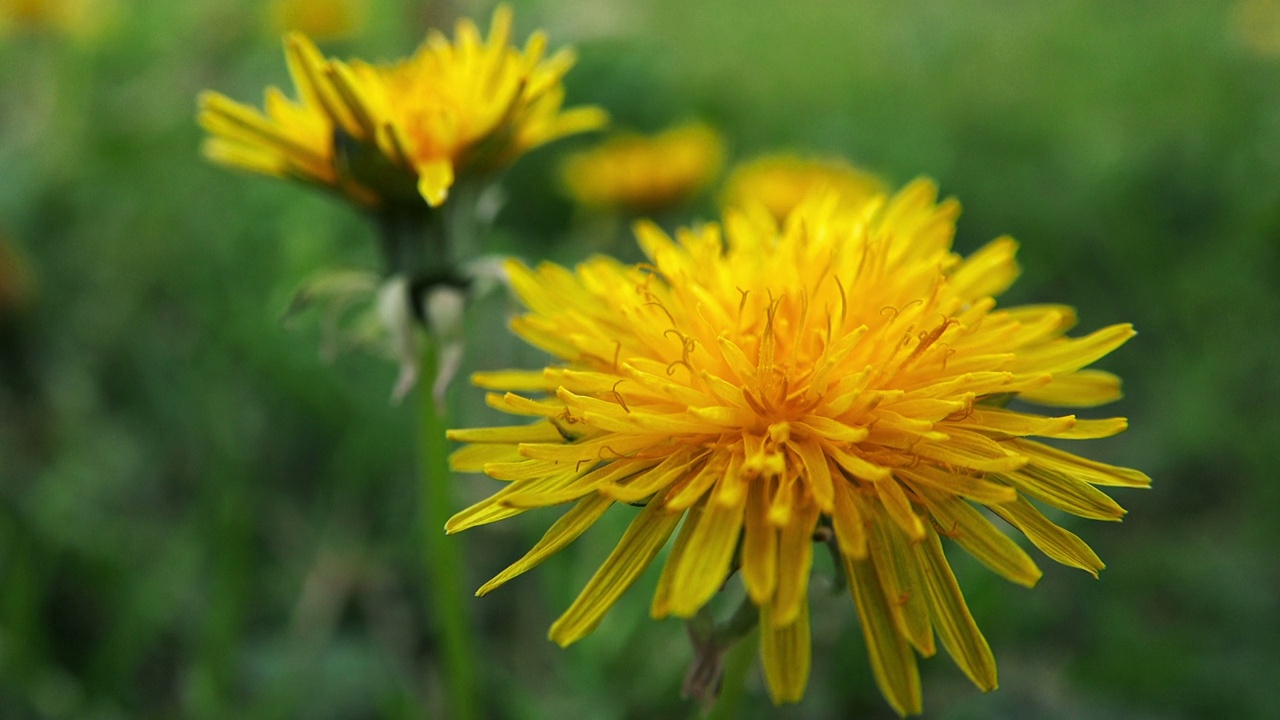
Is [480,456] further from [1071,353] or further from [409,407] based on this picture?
[409,407]

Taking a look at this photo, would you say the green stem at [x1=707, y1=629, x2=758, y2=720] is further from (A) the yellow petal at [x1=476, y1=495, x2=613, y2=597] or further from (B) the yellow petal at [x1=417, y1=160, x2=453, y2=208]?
(B) the yellow petal at [x1=417, y1=160, x2=453, y2=208]

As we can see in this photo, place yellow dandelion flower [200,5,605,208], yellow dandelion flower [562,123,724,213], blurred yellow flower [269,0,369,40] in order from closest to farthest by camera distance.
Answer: yellow dandelion flower [200,5,605,208] → yellow dandelion flower [562,123,724,213] → blurred yellow flower [269,0,369,40]

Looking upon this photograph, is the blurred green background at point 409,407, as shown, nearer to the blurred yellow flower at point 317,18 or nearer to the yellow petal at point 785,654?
the blurred yellow flower at point 317,18

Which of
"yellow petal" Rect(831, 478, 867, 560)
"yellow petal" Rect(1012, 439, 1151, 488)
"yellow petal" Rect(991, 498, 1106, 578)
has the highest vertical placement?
"yellow petal" Rect(1012, 439, 1151, 488)

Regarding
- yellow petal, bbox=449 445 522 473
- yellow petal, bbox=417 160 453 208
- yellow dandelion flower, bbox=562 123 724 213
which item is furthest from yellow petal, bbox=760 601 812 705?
yellow dandelion flower, bbox=562 123 724 213

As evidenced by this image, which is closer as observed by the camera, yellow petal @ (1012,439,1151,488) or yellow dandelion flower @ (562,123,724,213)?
yellow petal @ (1012,439,1151,488)

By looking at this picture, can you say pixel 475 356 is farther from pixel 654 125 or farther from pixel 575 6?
pixel 575 6
